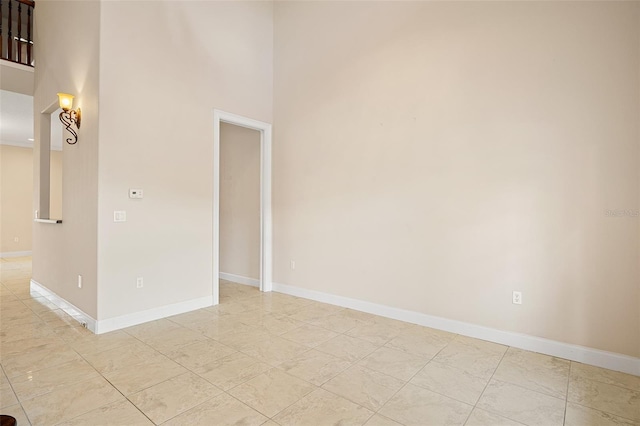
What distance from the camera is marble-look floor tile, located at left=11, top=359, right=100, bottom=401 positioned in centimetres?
212

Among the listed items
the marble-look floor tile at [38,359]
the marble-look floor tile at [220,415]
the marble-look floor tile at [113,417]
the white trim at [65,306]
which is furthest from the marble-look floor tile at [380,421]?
the white trim at [65,306]

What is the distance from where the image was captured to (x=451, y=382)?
2.26 m

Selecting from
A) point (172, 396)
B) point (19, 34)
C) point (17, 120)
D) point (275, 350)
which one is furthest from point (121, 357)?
point (17, 120)

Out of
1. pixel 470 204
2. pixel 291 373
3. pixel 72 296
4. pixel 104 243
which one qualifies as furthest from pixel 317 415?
pixel 72 296

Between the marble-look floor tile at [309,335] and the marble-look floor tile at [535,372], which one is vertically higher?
the marble-look floor tile at [309,335]

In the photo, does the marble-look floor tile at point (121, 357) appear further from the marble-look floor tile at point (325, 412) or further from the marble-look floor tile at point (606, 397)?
the marble-look floor tile at point (606, 397)

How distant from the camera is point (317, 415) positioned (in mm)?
1883

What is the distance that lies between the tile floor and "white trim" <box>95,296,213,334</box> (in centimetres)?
11

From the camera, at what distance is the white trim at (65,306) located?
3223 millimetres

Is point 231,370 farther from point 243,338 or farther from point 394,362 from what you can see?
point 394,362

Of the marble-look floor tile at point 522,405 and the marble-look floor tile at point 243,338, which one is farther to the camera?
the marble-look floor tile at point 243,338

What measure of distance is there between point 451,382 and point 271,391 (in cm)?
124

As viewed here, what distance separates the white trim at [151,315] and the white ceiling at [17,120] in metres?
4.61

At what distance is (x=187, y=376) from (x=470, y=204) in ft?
9.16
